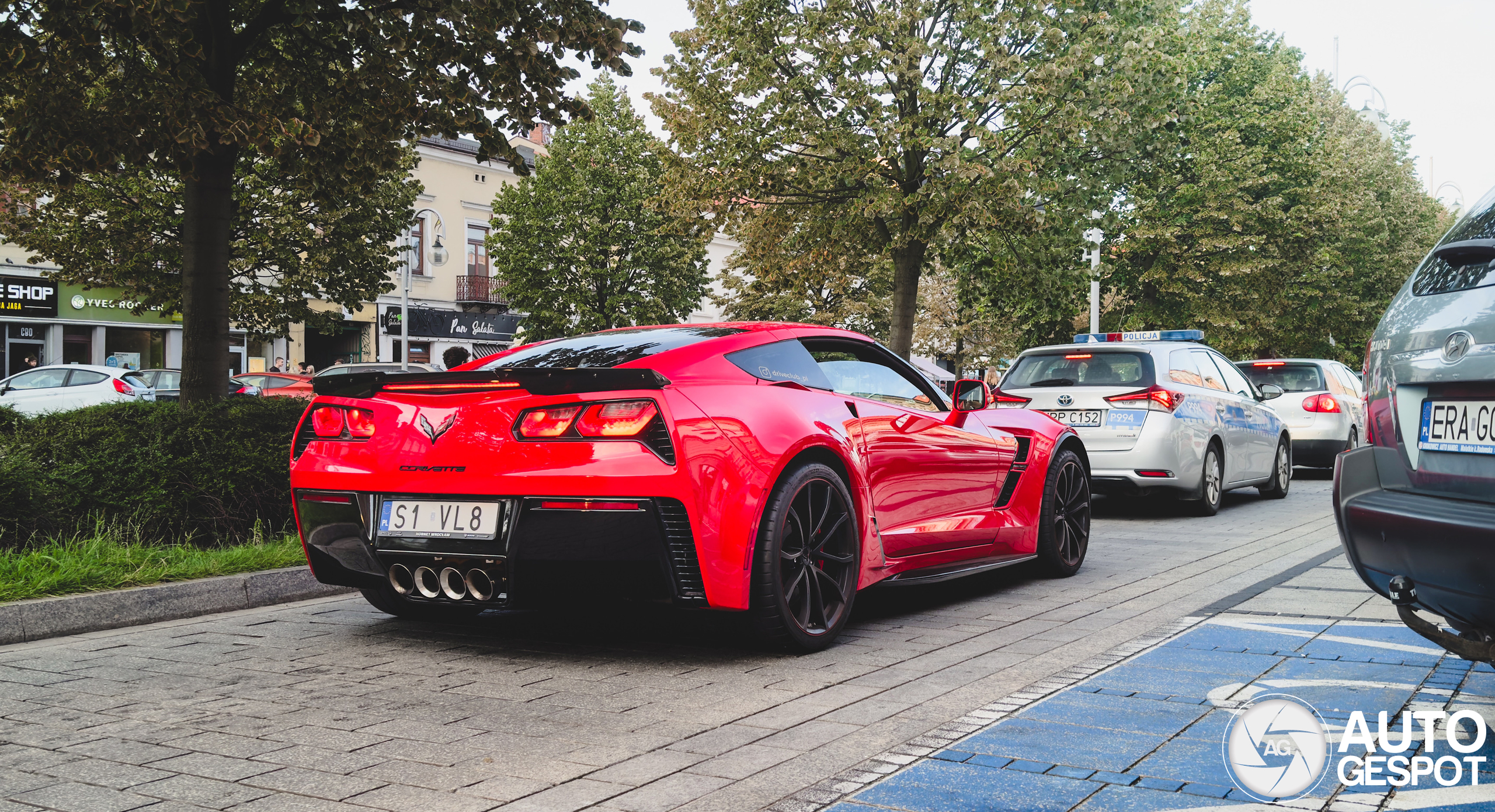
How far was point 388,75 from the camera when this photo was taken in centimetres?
957

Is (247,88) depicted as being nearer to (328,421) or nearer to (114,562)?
(114,562)

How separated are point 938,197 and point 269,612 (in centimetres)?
1174

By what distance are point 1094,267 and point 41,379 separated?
20.7 m

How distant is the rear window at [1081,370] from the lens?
11.0 metres

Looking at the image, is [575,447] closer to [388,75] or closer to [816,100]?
[388,75]

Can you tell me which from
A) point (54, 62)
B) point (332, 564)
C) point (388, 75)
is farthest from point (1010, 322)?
point (332, 564)

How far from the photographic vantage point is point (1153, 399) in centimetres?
1078

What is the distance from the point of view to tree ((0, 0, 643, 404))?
27.0 ft

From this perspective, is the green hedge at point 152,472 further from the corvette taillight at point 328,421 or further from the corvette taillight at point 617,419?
the corvette taillight at point 617,419

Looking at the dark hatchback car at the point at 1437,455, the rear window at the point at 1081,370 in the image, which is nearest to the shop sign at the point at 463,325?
the rear window at the point at 1081,370

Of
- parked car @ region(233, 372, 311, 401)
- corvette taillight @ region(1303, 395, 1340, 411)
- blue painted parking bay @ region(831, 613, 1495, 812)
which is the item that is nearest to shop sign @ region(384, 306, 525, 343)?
parked car @ region(233, 372, 311, 401)

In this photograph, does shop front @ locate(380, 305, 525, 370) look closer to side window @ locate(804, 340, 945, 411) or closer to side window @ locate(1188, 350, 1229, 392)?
side window @ locate(1188, 350, 1229, 392)

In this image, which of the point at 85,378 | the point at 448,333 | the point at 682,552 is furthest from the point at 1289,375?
the point at 448,333

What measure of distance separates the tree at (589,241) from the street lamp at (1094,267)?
1365 cm
